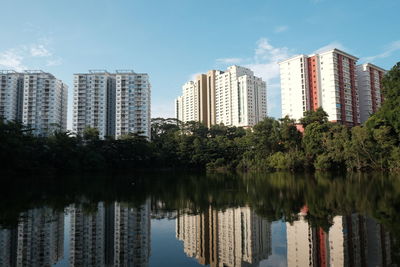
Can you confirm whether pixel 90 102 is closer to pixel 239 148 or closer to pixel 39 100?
pixel 39 100

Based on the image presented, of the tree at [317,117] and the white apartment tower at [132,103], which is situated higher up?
the white apartment tower at [132,103]

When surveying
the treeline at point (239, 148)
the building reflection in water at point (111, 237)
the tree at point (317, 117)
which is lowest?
the building reflection in water at point (111, 237)

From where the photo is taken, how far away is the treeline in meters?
34.0

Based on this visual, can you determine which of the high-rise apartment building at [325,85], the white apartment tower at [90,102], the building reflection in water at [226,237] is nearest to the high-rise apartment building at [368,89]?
the high-rise apartment building at [325,85]

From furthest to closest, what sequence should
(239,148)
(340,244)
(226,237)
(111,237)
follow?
(239,148) → (111,237) → (226,237) → (340,244)

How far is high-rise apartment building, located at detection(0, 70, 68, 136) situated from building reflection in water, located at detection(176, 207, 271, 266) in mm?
70493

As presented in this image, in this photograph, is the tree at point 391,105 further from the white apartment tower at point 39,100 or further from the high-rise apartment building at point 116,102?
the white apartment tower at point 39,100

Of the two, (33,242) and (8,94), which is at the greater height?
(8,94)

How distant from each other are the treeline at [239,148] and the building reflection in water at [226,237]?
1030 inches

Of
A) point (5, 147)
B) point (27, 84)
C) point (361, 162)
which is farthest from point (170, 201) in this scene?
point (27, 84)

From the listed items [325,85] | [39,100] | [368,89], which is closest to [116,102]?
[39,100]

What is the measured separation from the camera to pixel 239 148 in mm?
56406

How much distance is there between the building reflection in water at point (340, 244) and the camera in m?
6.37

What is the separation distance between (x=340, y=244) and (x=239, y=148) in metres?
49.2
